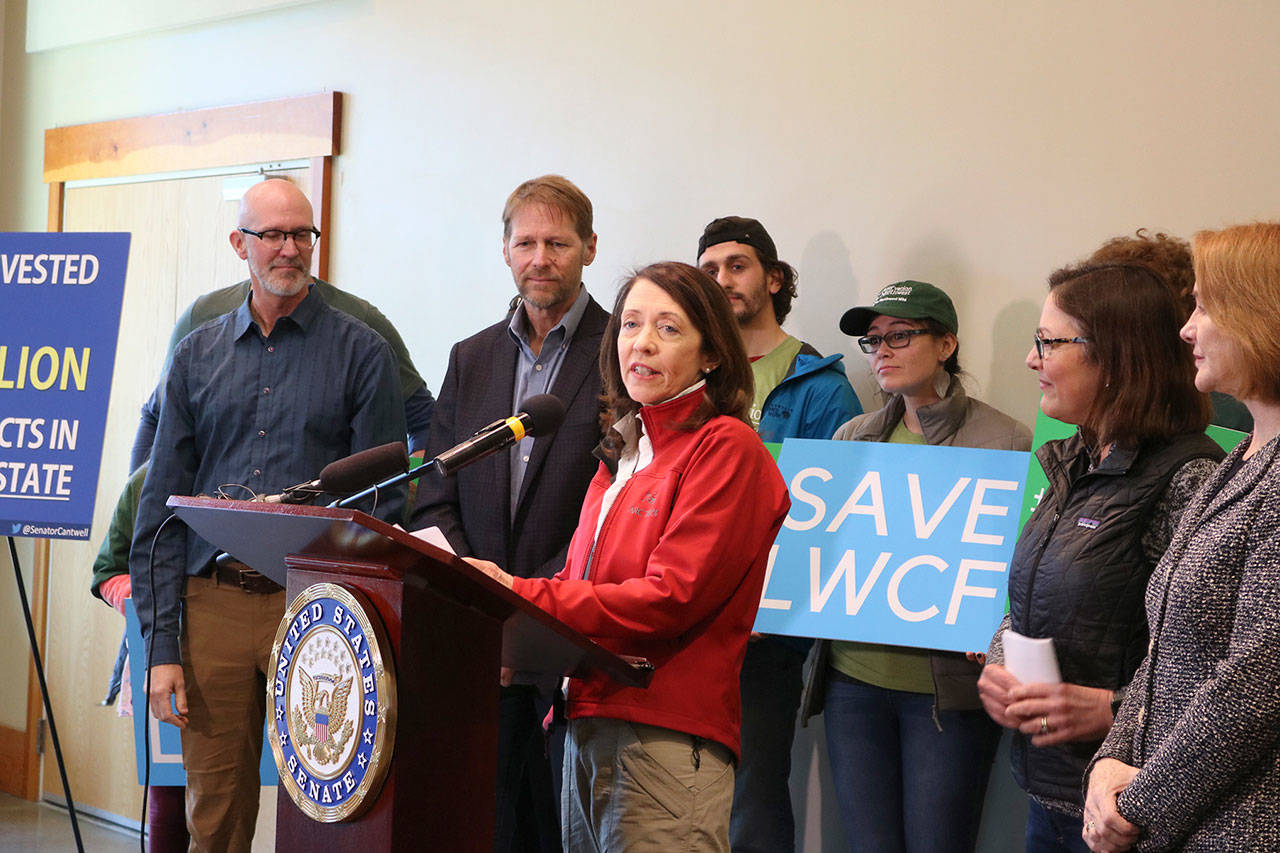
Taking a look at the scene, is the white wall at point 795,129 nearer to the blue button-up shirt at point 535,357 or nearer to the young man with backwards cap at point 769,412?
the young man with backwards cap at point 769,412

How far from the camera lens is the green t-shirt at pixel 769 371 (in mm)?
3381

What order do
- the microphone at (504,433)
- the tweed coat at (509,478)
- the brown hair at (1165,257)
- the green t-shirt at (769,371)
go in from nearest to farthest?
the microphone at (504,433), the brown hair at (1165,257), the tweed coat at (509,478), the green t-shirt at (769,371)

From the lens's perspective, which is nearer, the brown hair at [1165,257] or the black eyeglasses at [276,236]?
the brown hair at [1165,257]

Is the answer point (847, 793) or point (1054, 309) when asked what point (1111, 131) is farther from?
point (847, 793)

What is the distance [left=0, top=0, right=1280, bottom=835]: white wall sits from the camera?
Answer: 322 cm

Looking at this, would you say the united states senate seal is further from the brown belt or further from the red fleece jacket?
the brown belt

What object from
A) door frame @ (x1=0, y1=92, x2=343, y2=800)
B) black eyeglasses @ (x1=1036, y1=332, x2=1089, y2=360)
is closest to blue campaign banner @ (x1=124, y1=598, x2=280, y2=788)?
door frame @ (x1=0, y1=92, x2=343, y2=800)

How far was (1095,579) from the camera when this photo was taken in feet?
6.81

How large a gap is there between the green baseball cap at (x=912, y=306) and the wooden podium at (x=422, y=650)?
60.7 inches

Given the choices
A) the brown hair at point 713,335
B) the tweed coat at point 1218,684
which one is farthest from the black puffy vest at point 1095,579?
the brown hair at point 713,335

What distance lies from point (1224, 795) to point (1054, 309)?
0.95 metres

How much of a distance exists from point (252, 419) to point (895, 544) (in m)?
1.57

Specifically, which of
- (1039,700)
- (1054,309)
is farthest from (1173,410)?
(1039,700)

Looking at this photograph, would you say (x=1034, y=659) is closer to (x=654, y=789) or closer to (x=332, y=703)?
(x=654, y=789)
